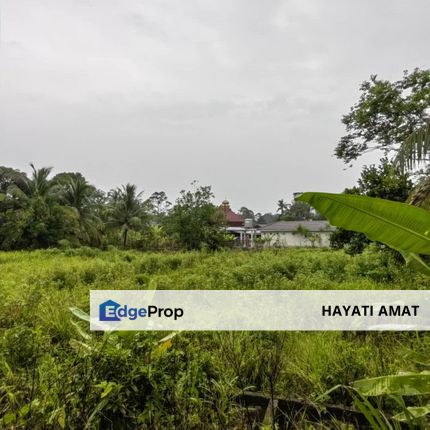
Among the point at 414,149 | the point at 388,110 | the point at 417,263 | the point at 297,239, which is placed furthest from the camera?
the point at 297,239

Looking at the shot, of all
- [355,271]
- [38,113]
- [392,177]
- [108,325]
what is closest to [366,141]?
[392,177]

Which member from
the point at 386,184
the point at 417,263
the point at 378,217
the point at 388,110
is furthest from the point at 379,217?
the point at 388,110

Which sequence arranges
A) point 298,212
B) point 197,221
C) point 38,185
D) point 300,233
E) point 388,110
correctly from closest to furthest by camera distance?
point 388,110 → point 197,221 → point 38,185 → point 300,233 → point 298,212

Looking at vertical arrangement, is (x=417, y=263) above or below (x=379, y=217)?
below

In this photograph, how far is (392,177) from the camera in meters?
6.05

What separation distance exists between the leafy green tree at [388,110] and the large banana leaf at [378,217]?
10.3 metres

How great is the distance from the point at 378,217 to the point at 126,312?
2.34 m

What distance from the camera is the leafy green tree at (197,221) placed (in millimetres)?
15625

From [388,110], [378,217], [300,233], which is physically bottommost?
[300,233]

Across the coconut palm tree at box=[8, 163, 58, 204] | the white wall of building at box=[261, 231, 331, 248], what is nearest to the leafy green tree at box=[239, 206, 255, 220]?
the white wall of building at box=[261, 231, 331, 248]

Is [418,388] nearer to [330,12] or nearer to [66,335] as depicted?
[66,335]

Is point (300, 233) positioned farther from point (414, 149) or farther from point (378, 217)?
point (378, 217)

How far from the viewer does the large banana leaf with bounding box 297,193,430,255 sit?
130 cm

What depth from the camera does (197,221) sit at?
15586mm
